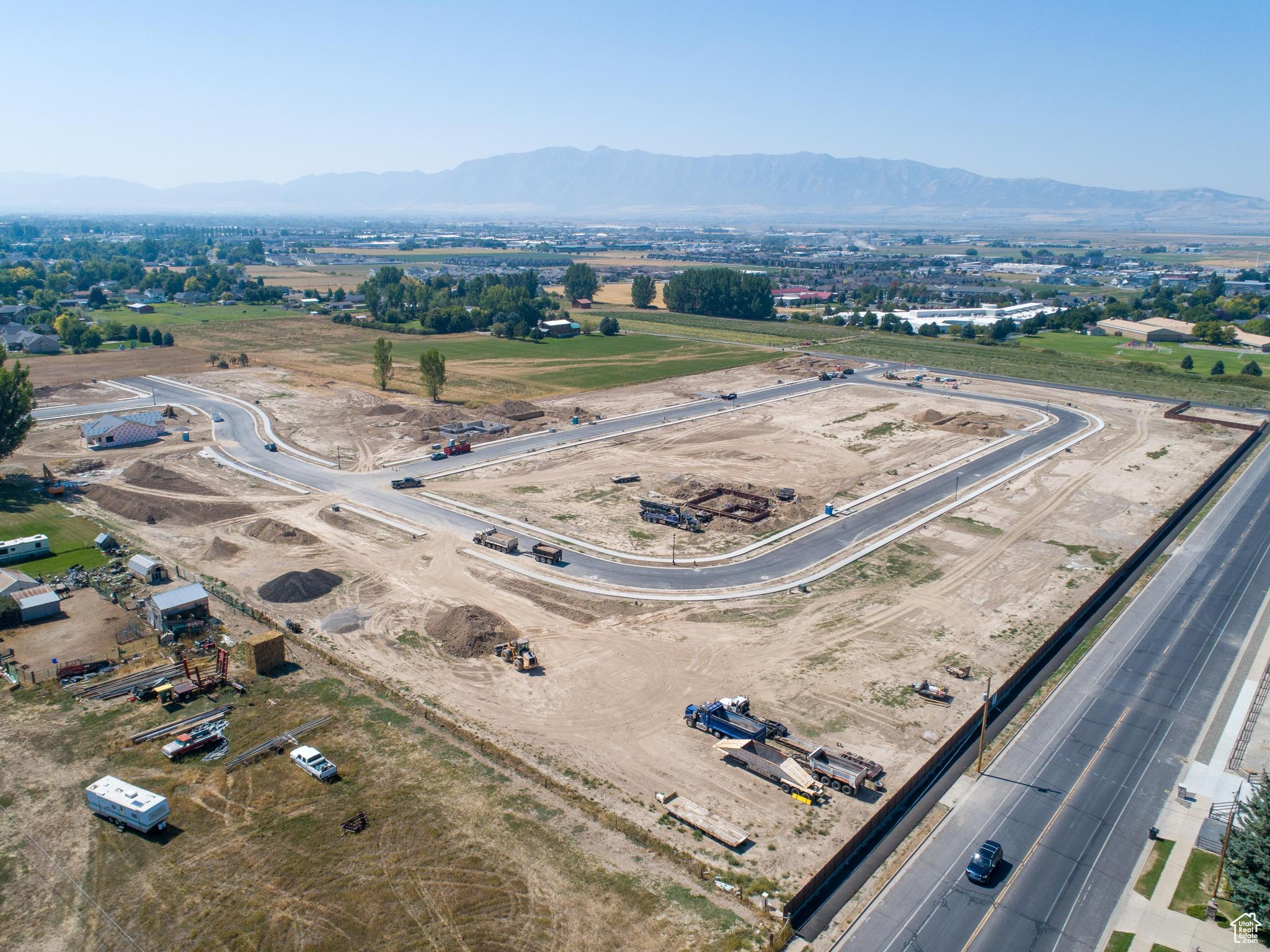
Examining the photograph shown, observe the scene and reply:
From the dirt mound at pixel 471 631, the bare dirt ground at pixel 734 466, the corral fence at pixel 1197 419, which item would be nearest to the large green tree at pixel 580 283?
the bare dirt ground at pixel 734 466

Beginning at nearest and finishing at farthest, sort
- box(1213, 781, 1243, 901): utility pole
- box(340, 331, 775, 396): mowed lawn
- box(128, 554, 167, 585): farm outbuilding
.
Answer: box(1213, 781, 1243, 901): utility pole < box(128, 554, 167, 585): farm outbuilding < box(340, 331, 775, 396): mowed lawn

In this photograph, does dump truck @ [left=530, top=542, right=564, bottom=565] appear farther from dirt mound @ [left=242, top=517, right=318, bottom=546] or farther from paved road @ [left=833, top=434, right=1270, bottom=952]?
paved road @ [left=833, top=434, right=1270, bottom=952]

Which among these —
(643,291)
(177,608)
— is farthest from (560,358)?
(177,608)

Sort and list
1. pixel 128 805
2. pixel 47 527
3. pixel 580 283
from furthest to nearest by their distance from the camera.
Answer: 1. pixel 580 283
2. pixel 47 527
3. pixel 128 805

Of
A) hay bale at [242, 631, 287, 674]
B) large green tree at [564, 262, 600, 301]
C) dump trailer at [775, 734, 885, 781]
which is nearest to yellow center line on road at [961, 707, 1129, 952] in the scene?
dump trailer at [775, 734, 885, 781]

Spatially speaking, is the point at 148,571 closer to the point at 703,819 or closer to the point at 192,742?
the point at 192,742

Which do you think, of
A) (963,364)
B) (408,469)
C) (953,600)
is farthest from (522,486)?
(963,364)
